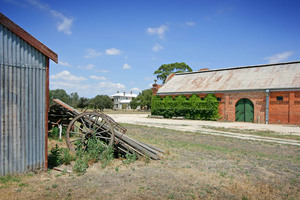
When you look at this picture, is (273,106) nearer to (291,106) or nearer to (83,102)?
(291,106)

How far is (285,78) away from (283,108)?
11.3 ft

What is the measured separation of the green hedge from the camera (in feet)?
86.4

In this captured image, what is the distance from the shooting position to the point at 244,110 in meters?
24.2

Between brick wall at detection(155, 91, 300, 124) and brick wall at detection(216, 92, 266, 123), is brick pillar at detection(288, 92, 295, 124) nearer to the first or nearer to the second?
brick wall at detection(155, 91, 300, 124)

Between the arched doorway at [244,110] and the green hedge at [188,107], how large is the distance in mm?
2357

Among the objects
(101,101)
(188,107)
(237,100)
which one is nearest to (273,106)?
(237,100)

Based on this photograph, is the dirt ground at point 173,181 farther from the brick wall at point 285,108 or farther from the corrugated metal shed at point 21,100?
the brick wall at point 285,108

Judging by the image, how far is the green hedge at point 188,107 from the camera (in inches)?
1037

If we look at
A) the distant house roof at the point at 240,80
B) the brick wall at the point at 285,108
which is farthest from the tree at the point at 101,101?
the brick wall at the point at 285,108

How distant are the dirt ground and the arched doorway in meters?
17.1

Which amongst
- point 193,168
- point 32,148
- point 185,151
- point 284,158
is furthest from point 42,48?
point 284,158

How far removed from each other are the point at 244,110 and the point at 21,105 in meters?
23.4

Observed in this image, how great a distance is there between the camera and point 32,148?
559cm

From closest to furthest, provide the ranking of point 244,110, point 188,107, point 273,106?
point 273,106
point 244,110
point 188,107
